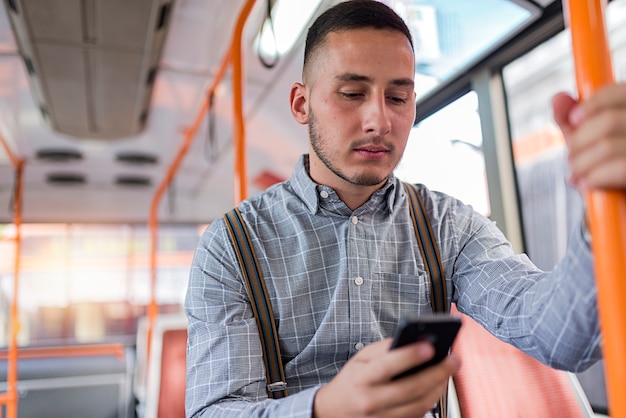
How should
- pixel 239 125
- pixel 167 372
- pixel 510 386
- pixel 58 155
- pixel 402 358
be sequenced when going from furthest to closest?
pixel 58 155 → pixel 167 372 → pixel 239 125 → pixel 510 386 → pixel 402 358

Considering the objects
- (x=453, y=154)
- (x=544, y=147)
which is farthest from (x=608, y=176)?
(x=544, y=147)

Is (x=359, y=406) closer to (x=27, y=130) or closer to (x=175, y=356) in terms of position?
(x=175, y=356)

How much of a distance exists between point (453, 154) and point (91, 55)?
205 centimetres

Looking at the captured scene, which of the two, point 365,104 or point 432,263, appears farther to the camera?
point 432,263

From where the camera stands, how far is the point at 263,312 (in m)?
1.27

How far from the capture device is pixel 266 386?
123 cm

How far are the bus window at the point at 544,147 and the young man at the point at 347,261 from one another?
1517 millimetres

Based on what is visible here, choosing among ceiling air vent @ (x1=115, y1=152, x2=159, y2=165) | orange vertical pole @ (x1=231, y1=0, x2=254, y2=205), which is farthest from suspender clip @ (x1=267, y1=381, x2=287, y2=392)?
ceiling air vent @ (x1=115, y1=152, x2=159, y2=165)

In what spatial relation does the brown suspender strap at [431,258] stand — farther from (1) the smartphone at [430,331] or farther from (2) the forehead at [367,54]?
(1) the smartphone at [430,331]

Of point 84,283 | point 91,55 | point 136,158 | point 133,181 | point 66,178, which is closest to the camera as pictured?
point 91,55

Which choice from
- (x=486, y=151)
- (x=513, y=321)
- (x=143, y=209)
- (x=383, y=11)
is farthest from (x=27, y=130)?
(x=513, y=321)

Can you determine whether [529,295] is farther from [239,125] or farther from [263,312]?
[239,125]

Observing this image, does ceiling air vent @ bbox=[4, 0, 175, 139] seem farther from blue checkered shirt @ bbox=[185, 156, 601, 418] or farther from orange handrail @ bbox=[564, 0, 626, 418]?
orange handrail @ bbox=[564, 0, 626, 418]

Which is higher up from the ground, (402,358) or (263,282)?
(263,282)
